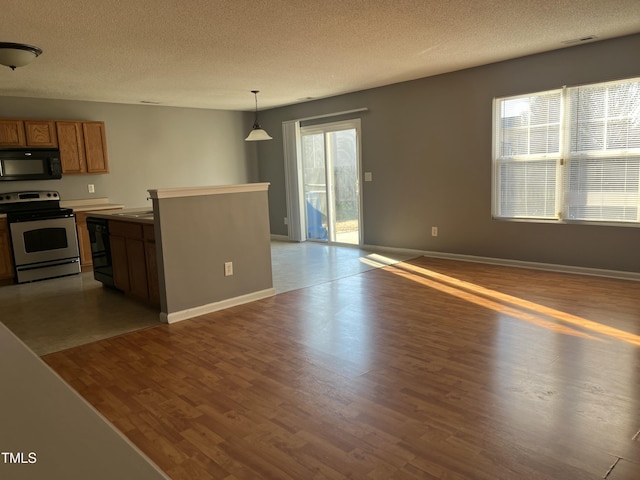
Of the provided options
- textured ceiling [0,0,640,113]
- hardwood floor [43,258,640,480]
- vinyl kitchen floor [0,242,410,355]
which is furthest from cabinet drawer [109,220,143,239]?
textured ceiling [0,0,640,113]

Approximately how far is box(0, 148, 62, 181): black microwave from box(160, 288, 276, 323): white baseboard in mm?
3371

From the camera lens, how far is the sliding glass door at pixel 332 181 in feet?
23.2

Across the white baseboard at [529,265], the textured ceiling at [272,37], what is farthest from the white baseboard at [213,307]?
the white baseboard at [529,265]

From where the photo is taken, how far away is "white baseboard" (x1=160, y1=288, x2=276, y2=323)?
387cm

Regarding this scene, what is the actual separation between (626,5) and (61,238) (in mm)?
6219

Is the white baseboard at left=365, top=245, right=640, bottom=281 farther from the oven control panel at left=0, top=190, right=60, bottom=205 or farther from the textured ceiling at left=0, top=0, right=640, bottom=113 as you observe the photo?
the oven control panel at left=0, top=190, right=60, bottom=205

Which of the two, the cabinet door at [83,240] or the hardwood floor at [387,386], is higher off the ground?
the cabinet door at [83,240]

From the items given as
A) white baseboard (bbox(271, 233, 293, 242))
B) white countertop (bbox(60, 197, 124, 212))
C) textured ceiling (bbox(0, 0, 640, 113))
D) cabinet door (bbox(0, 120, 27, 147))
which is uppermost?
textured ceiling (bbox(0, 0, 640, 113))

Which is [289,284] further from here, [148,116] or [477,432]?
[148,116]

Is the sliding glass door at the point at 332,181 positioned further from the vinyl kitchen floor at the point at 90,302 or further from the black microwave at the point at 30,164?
the black microwave at the point at 30,164

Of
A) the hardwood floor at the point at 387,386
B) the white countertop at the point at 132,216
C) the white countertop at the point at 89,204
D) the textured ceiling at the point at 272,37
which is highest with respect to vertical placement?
the textured ceiling at the point at 272,37

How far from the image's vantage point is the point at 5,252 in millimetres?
5523

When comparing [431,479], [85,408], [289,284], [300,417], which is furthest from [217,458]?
[289,284]

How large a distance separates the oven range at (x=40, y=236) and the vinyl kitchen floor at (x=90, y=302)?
17cm
